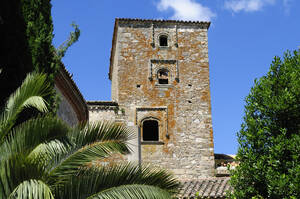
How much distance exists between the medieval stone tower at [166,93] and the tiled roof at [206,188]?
18.7 ft

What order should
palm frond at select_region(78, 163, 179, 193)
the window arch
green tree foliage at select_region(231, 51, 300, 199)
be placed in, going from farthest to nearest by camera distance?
1. the window arch
2. green tree foliage at select_region(231, 51, 300, 199)
3. palm frond at select_region(78, 163, 179, 193)

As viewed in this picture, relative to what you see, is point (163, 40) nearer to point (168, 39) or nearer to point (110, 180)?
point (168, 39)

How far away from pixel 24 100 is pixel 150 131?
16.8 meters

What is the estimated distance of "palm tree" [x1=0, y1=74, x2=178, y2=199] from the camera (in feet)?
16.4

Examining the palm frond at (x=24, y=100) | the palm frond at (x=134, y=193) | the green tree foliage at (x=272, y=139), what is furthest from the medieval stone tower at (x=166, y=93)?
the palm frond at (x=134, y=193)

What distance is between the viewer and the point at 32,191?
434 cm

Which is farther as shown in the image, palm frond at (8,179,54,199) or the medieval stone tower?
the medieval stone tower

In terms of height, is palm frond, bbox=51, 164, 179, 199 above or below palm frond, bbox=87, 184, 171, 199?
above

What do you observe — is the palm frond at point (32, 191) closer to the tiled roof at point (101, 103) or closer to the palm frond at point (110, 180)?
the palm frond at point (110, 180)

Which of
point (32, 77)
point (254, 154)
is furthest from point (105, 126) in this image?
point (254, 154)

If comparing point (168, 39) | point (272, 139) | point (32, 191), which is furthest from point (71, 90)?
point (168, 39)

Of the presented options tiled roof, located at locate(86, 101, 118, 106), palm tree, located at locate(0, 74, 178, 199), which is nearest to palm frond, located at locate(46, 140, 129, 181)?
palm tree, located at locate(0, 74, 178, 199)

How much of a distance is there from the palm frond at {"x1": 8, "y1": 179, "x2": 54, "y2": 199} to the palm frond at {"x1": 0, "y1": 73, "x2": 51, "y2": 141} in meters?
1.06

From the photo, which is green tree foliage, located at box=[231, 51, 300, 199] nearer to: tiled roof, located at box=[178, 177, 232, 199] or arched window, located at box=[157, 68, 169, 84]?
tiled roof, located at box=[178, 177, 232, 199]
